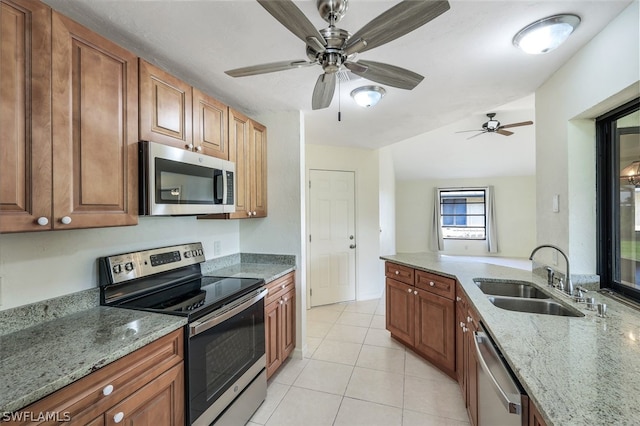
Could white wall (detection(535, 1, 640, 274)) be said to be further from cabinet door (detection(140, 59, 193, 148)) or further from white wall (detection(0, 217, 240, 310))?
white wall (detection(0, 217, 240, 310))

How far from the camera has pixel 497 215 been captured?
7387mm

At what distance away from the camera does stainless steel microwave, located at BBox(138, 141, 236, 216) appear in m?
1.46

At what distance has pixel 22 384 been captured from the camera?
32.3 inches

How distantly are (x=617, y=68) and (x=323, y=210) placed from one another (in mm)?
3087

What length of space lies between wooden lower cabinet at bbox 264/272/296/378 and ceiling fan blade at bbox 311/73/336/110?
1.41 m

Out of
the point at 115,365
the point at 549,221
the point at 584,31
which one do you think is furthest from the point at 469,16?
the point at 115,365

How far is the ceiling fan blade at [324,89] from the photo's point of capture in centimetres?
148

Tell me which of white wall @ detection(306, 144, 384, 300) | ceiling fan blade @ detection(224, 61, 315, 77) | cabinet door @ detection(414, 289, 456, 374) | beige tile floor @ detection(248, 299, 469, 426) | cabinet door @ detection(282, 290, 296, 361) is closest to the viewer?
ceiling fan blade @ detection(224, 61, 315, 77)

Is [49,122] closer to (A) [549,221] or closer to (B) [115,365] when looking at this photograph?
(B) [115,365]

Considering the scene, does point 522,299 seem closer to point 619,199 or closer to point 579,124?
point 619,199

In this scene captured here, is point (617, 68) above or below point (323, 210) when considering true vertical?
above

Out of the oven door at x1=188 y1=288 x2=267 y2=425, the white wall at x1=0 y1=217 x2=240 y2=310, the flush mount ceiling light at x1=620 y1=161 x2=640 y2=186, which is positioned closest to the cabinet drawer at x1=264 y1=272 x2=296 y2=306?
the oven door at x1=188 y1=288 x2=267 y2=425

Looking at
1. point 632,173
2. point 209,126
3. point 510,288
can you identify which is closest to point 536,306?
point 510,288

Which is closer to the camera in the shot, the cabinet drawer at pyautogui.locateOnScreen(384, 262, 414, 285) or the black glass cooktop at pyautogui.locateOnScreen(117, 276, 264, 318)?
the black glass cooktop at pyautogui.locateOnScreen(117, 276, 264, 318)
